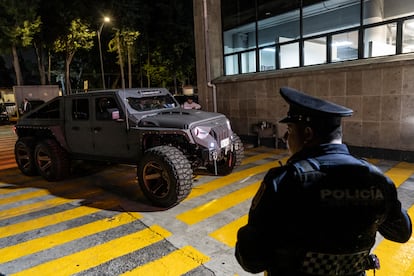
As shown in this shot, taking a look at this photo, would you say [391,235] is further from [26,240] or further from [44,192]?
[44,192]

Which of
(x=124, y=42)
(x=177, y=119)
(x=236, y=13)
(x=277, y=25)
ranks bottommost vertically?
Answer: (x=177, y=119)

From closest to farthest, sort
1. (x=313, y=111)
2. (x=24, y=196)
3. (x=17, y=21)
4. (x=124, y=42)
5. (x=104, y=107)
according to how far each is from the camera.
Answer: (x=313, y=111)
(x=24, y=196)
(x=104, y=107)
(x=17, y=21)
(x=124, y=42)

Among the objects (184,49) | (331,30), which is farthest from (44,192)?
(184,49)

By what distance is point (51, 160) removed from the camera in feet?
21.2

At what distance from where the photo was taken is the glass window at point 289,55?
9523mm

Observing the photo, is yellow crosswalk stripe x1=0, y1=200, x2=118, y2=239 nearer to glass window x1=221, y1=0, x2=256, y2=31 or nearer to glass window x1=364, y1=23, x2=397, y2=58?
glass window x1=364, y1=23, x2=397, y2=58

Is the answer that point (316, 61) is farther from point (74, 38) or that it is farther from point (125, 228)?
point (74, 38)

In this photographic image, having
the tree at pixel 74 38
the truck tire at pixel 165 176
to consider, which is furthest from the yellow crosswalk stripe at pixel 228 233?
the tree at pixel 74 38

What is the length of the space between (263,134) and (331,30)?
3.66 metres

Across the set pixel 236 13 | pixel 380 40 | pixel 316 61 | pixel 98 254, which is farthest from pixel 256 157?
pixel 236 13

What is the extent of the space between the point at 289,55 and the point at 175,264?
8198 millimetres

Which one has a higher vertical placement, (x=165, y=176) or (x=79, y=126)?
(x=79, y=126)

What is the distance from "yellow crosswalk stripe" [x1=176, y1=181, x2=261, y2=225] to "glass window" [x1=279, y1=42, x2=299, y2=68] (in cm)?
539

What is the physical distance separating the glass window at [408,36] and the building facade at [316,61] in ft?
0.07
